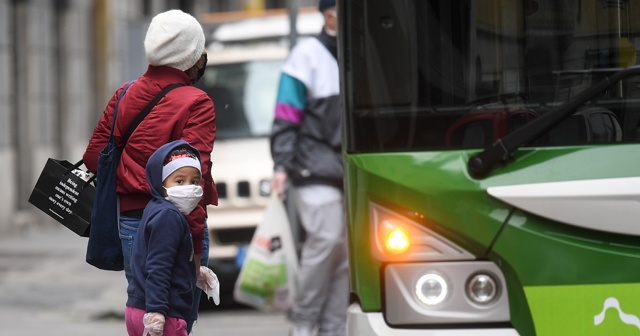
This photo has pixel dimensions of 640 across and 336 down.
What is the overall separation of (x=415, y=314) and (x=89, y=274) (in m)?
11.0

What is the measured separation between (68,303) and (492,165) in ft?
28.3

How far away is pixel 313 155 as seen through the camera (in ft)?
25.6

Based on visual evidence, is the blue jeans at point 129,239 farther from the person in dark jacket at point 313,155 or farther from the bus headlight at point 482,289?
the person in dark jacket at point 313,155

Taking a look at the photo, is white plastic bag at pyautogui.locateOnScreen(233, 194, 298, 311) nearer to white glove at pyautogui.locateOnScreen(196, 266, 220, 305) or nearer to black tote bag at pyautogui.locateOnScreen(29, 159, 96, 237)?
black tote bag at pyautogui.locateOnScreen(29, 159, 96, 237)

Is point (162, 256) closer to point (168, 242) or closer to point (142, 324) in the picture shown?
point (168, 242)

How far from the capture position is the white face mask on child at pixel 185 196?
502cm

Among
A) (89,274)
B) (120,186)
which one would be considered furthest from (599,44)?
(89,274)

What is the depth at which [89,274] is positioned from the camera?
15258 millimetres

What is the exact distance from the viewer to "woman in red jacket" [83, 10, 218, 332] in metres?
5.20

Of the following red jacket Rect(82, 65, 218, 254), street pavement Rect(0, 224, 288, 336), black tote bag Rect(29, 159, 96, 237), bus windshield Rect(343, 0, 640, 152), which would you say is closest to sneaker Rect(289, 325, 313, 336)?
street pavement Rect(0, 224, 288, 336)

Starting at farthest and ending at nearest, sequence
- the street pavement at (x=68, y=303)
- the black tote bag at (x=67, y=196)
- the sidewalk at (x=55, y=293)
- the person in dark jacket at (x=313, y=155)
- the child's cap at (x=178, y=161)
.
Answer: the sidewalk at (x=55, y=293) → the street pavement at (x=68, y=303) → the person in dark jacket at (x=313, y=155) → the black tote bag at (x=67, y=196) → the child's cap at (x=178, y=161)

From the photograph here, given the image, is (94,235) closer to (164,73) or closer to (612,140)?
(164,73)

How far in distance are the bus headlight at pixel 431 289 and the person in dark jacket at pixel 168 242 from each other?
889mm

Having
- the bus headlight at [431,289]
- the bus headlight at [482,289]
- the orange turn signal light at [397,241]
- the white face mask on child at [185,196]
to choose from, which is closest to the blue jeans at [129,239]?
the white face mask on child at [185,196]
